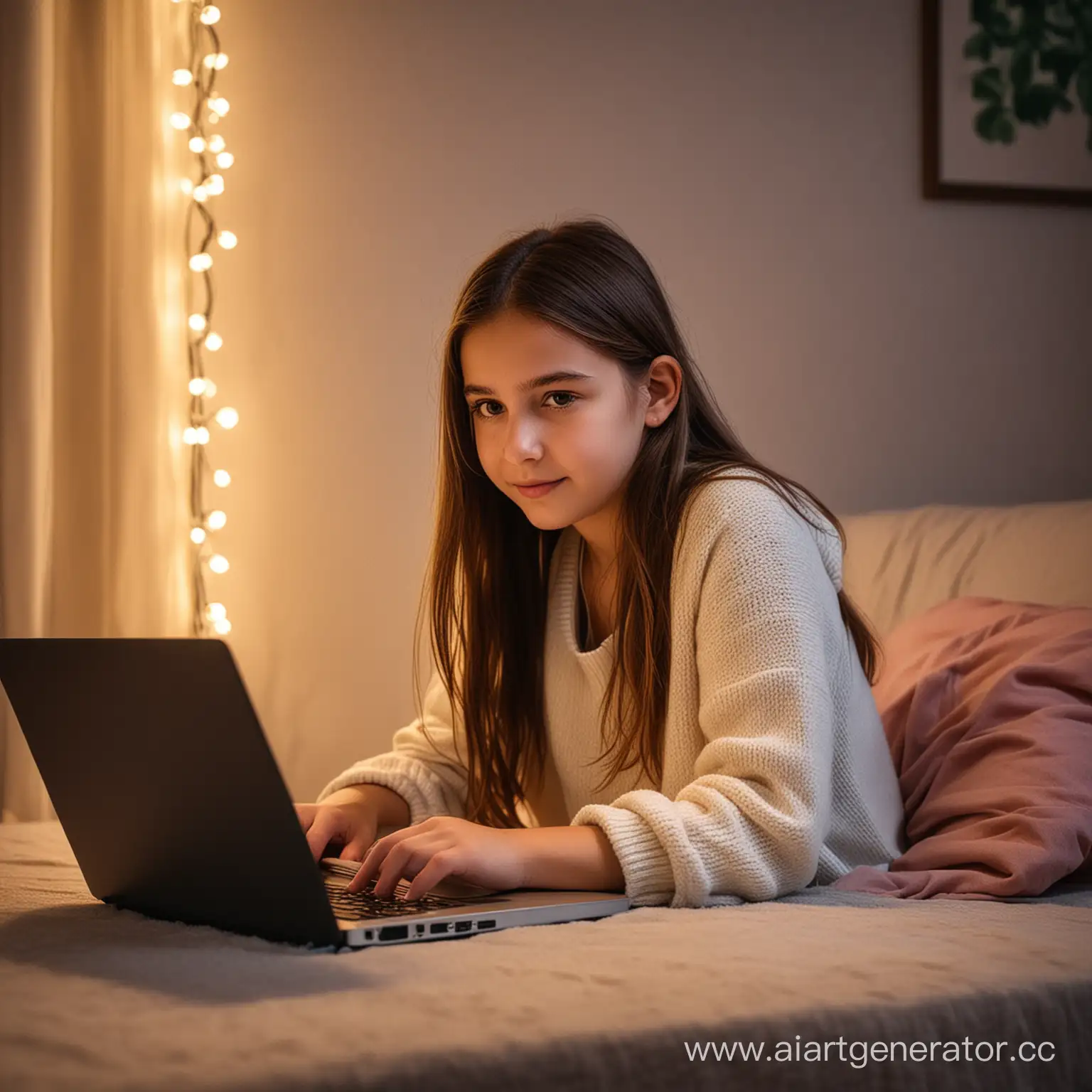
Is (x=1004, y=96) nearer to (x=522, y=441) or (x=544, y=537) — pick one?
(x=544, y=537)

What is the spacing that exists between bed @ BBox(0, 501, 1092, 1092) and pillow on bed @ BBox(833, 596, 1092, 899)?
6.3 inches

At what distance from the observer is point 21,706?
41.9 inches

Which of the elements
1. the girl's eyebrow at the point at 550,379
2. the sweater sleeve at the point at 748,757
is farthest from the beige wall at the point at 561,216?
the sweater sleeve at the point at 748,757

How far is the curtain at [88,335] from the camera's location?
205cm

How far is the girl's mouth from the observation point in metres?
1.35

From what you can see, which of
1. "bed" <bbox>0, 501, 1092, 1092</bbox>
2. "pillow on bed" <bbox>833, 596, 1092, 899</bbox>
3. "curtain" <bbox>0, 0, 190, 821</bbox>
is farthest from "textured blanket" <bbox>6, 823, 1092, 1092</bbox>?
"curtain" <bbox>0, 0, 190, 821</bbox>

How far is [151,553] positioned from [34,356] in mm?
346

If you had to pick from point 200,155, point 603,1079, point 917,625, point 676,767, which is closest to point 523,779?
point 676,767

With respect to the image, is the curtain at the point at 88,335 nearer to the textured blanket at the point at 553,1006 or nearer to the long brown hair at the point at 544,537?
the long brown hair at the point at 544,537

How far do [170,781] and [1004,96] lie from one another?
218 centimetres

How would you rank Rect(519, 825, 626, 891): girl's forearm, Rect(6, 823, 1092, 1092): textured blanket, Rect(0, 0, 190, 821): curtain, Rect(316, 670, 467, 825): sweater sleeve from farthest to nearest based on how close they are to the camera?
Rect(0, 0, 190, 821): curtain
Rect(316, 670, 467, 825): sweater sleeve
Rect(519, 825, 626, 891): girl's forearm
Rect(6, 823, 1092, 1092): textured blanket

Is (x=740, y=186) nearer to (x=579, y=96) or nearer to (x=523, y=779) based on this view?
(x=579, y=96)

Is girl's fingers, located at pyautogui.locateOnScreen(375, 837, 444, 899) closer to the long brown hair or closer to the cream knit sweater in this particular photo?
the cream knit sweater

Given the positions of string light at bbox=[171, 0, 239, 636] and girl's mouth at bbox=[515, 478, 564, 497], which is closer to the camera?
girl's mouth at bbox=[515, 478, 564, 497]
